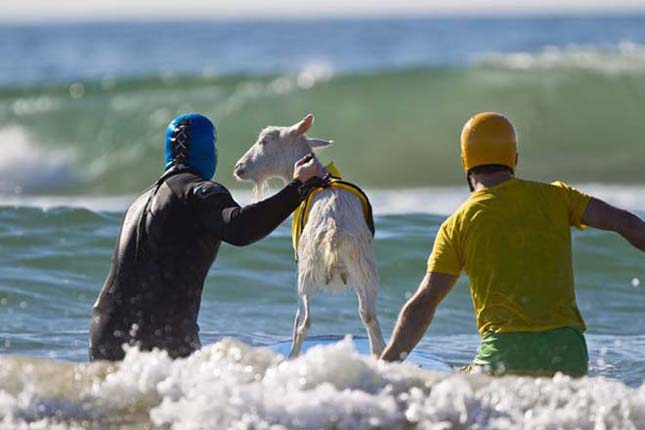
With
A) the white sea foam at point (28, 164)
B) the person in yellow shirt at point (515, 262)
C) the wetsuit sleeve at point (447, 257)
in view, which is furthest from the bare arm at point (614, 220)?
the white sea foam at point (28, 164)

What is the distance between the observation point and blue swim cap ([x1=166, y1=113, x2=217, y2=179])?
269 inches

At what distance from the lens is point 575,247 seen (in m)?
12.1

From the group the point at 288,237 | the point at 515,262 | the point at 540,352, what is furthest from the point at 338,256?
the point at 288,237

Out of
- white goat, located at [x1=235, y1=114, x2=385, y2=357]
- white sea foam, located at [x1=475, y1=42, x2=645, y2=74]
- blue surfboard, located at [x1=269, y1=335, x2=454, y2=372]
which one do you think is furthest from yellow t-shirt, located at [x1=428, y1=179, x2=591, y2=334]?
white sea foam, located at [x1=475, y1=42, x2=645, y2=74]

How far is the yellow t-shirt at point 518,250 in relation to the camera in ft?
20.0

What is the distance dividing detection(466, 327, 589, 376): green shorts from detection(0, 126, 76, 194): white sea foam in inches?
667

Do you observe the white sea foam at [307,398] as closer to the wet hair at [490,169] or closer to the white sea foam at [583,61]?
the wet hair at [490,169]

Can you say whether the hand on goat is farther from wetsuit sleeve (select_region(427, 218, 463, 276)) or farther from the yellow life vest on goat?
wetsuit sleeve (select_region(427, 218, 463, 276))

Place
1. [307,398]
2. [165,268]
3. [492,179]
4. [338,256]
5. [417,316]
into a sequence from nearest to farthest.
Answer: [307,398] → [417,316] → [492,179] → [165,268] → [338,256]

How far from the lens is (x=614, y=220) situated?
6098 millimetres

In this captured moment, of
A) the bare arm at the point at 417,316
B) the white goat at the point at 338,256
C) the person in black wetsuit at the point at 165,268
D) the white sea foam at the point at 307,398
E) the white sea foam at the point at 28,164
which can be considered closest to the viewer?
the white sea foam at the point at 307,398

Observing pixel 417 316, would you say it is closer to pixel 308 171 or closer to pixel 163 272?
pixel 308 171

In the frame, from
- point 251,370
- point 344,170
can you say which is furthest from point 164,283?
point 344,170

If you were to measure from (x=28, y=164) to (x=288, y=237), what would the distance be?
42.2ft
